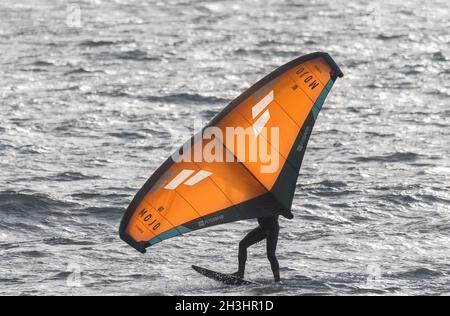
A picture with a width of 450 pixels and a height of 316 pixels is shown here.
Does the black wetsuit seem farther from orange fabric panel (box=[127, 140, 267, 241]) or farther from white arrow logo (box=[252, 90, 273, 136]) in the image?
white arrow logo (box=[252, 90, 273, 136])

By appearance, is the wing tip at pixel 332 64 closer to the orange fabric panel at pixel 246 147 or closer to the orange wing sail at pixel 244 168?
the orange wing sail at pixel 244 168

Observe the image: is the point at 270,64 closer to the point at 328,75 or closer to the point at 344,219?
the point at 344,219

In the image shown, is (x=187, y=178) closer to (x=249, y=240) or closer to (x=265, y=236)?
(x=249, y=240)

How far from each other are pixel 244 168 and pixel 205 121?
61.3 feet

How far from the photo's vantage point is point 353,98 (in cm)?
4097

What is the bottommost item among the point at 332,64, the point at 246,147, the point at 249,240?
the point at 249,240

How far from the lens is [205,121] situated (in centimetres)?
3744

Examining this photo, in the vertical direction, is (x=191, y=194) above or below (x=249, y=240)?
above

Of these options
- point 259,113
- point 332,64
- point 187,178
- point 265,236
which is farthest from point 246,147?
point 332,64

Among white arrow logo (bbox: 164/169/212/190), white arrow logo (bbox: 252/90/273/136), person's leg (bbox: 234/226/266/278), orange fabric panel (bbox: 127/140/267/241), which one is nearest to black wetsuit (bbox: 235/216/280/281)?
person's leg (bbox: 234/226/266/278)

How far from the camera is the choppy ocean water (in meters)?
21.7

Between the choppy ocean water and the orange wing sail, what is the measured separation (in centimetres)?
160

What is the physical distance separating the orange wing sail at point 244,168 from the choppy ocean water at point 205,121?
1.60 metres

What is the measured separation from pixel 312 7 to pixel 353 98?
22437mm
